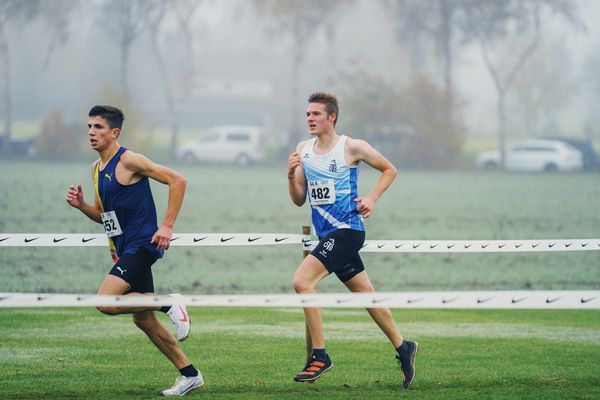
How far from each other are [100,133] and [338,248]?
6.61 ft

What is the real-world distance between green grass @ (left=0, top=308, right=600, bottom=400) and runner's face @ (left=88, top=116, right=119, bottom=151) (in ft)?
6.19

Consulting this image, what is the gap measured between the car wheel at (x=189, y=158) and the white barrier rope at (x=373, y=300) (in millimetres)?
38796

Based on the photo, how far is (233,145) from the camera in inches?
1881

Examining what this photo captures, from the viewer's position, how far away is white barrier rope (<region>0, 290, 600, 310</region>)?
6.79 meters

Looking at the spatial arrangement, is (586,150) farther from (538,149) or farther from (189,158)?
(189,158)

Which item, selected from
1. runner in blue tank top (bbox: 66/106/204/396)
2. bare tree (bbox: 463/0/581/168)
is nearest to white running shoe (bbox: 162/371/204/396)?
runner in blue tank top (bbox: 66/106/204/396)

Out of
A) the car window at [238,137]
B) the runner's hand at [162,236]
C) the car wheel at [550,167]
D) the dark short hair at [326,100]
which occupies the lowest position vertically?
the car wheel at [550,167]

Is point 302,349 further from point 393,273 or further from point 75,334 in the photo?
point 393,273

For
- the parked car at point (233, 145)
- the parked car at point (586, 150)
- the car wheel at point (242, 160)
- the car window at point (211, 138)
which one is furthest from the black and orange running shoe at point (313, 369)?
the car wheel at point (242, 160)

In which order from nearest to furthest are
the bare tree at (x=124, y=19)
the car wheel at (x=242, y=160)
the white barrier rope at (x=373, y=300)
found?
1. the white barrier rope at (x=373, y=300)
2. the bare tree at (x=124, y=19)
3. the car wheel at (x=242, y=160)

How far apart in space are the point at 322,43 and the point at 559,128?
12262 millimetres

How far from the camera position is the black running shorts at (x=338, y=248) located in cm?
841

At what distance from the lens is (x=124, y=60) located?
4341cm

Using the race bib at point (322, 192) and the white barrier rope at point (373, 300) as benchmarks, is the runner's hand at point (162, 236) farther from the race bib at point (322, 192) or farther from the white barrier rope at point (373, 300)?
the race bib at point (322, 192)
